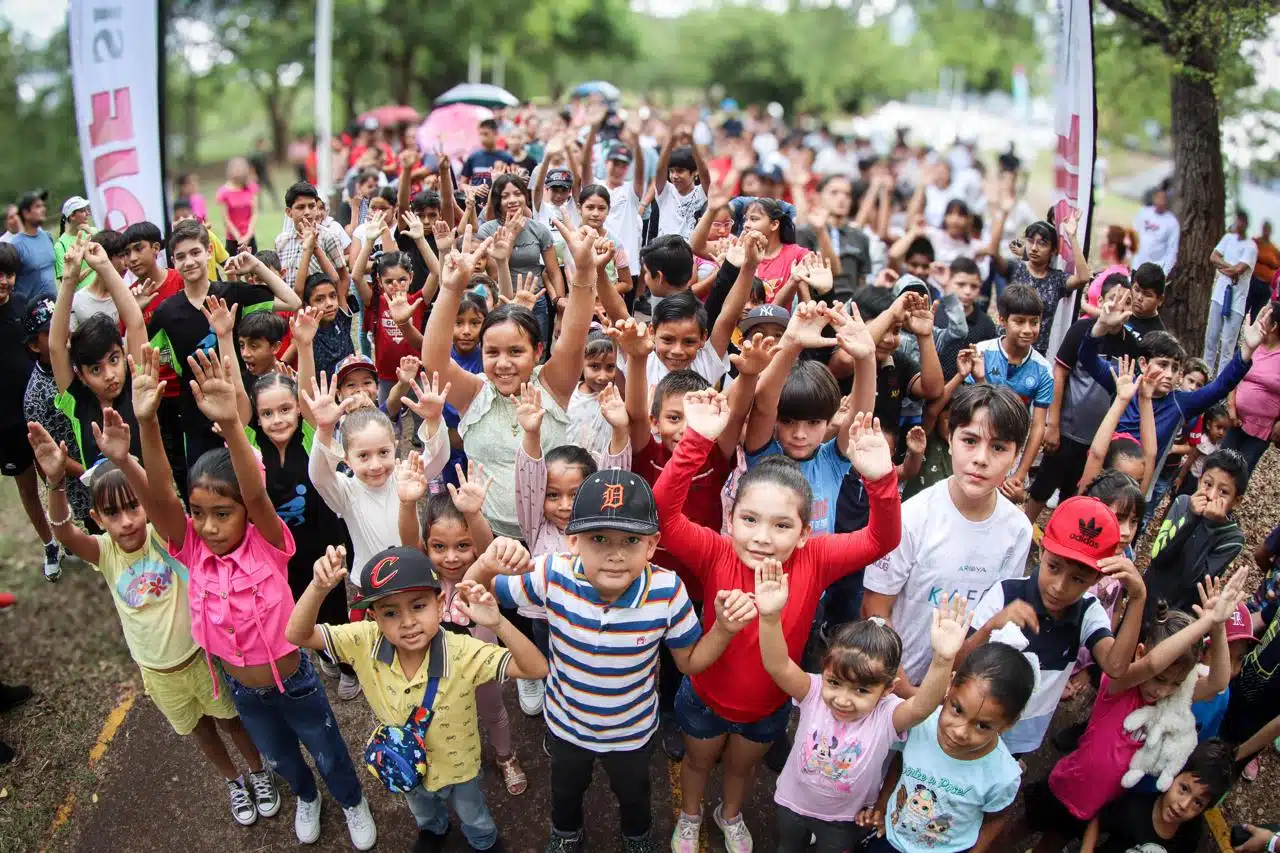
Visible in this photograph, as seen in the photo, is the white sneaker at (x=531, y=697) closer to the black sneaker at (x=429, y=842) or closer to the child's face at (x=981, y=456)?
the black sneaker at (x=429, y=842)

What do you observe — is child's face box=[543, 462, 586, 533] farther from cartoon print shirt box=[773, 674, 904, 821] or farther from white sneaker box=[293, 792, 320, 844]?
white sneaker box=[293, 792, 320, 844]

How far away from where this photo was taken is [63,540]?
3375 mm

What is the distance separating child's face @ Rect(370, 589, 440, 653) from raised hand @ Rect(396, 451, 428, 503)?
0.46 m

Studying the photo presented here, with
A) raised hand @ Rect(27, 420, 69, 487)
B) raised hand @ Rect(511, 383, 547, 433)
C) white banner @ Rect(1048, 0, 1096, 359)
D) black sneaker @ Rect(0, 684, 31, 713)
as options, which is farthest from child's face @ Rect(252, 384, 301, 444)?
white banner @ Rect(1048, 0, 1096, 359)

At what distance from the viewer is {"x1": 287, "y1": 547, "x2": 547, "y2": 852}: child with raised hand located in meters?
3.01

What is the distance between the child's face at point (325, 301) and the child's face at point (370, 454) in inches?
76.8

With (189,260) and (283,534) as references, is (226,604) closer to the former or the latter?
(283,534)

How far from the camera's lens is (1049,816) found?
3510 mm

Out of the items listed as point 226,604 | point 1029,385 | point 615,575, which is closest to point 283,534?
point 226,604

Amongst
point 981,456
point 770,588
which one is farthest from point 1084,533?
point 770,588

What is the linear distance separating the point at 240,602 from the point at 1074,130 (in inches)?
245

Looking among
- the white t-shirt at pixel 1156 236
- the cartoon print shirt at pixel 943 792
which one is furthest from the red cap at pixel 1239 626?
the white t-shirt at pixel 1156 236

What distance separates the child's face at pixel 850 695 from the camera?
295 centimetres

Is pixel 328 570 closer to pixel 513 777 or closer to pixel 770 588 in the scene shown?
pixel 770 588
